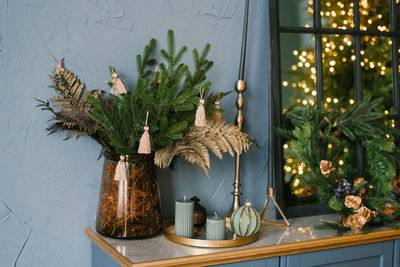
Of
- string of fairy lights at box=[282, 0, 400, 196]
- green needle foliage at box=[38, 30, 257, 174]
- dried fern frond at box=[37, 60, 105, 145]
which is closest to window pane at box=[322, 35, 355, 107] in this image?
string of fairy lights at box=[282, 0, 400, 196]

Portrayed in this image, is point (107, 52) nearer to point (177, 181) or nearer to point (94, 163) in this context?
point (94, 163)

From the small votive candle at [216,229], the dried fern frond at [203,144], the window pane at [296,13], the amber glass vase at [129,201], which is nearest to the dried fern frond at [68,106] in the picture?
the amber glass vase at [129,201]

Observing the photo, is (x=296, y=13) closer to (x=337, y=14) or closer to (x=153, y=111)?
(x=337, y=14)

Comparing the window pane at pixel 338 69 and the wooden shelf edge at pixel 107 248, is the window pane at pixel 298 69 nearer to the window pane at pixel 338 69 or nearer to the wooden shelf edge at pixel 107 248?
the window pane at pixel 338 69

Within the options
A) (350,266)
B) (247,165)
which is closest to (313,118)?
(247,165)

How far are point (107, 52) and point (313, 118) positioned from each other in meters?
0.79

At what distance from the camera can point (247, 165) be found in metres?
1.87

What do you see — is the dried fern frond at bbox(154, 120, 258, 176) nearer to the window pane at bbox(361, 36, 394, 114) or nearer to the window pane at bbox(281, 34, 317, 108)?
the window pane at bbox(281, 34, 317, 108)

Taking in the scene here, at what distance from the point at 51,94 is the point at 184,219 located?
0.59 meters

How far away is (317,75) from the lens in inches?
73.5

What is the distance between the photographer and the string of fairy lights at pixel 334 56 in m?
1.83

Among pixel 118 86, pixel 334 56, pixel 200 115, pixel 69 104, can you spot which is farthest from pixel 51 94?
pixel 334 56

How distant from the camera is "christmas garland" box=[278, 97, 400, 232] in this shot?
1671 mm

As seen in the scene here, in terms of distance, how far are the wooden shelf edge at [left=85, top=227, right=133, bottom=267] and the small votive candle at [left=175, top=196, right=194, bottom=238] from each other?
0.70 feet
